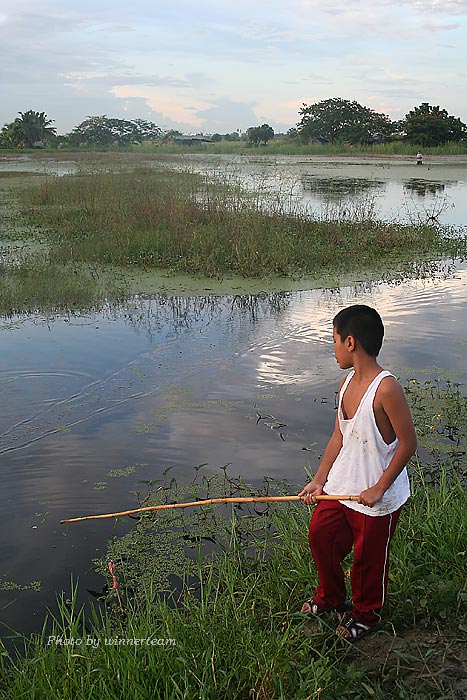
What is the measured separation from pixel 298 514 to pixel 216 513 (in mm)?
440

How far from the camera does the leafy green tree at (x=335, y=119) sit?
5547 cm

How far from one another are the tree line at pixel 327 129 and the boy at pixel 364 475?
138 feet

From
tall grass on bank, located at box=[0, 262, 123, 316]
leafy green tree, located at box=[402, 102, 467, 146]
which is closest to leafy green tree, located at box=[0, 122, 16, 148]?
leafy green tree, located at box=[402, 102, 467, 146]

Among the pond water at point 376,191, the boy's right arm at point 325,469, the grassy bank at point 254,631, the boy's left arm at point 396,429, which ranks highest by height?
the pond water at point 376,191

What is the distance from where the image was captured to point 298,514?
128 inches

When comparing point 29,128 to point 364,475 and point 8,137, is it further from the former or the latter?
point 364,475

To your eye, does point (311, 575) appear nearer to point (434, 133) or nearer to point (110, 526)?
point (110, 526)

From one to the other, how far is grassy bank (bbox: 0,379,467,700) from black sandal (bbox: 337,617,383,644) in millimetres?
31

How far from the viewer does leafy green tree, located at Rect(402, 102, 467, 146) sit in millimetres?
40875

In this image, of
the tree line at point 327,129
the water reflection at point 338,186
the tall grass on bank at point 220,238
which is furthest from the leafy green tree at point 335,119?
the tall grass on bank at point 220,238

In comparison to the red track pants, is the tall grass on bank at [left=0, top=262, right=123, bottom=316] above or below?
above

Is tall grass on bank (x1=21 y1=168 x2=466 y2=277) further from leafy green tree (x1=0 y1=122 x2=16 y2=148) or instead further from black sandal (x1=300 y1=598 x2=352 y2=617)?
leafy green tree (x1=0 y1=122 x2=16 y2=148)

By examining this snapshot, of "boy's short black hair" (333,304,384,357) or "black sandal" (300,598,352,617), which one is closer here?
"boy's short black hair" (333,304,384,357)

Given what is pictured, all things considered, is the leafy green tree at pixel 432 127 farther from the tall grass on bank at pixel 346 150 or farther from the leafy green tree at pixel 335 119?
the leafy green tree at pixel 335 119
